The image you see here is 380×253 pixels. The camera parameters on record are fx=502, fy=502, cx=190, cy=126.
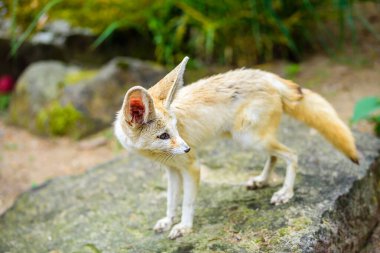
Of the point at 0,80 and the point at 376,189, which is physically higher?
the point at 376,189

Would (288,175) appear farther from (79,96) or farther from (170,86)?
(79,96)

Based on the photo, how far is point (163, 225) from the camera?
353 cm

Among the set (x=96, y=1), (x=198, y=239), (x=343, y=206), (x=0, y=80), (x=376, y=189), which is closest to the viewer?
(x=198, y=239)

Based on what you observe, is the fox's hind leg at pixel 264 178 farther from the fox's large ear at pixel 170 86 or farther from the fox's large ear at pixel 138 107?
the fox's large ear at pixel 138 107

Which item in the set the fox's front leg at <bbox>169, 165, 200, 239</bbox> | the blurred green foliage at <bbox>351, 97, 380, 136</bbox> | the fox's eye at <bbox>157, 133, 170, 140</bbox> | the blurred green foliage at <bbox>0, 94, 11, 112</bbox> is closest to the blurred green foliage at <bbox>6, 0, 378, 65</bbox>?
the blurred green foliage at <bbox>0, 94, 11, 112</bbox>

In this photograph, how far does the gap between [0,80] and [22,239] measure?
4755 mm

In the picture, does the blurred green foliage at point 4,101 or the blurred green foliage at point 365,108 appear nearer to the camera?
the blurred green foliage at point 365,108

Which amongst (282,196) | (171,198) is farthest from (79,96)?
(282,196)

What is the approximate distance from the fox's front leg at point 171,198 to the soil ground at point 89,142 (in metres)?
2.53

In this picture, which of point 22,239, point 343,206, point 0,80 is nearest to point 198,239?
point 343,206

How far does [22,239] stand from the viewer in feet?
12.7

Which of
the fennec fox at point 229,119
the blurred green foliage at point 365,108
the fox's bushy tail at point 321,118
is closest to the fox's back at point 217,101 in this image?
the fennec fox at point 229,119

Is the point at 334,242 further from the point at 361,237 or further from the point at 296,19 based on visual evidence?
the point at 296,19

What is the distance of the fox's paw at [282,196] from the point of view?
11.5 ft
